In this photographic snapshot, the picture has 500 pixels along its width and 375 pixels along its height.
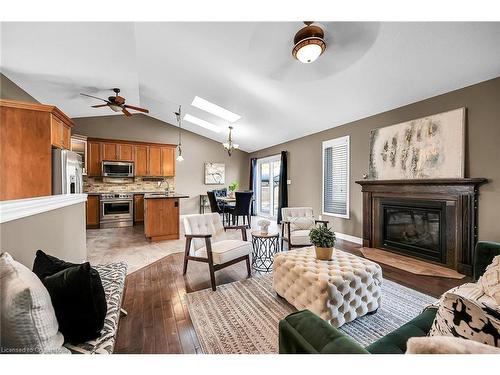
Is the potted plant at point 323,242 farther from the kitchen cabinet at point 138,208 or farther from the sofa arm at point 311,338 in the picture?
the kitchen cabinet at point 138,208

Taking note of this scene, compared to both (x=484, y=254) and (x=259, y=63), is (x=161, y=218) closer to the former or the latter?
(x=259, y=63)

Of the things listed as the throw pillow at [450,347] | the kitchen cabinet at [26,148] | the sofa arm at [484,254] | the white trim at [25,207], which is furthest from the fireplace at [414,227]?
the kitchen cabinet at [26,148]

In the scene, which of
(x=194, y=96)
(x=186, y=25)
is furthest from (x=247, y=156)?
(x=186, y=25)

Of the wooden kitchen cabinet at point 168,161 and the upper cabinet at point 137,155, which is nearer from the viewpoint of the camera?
the upper cabinet at point 137,155

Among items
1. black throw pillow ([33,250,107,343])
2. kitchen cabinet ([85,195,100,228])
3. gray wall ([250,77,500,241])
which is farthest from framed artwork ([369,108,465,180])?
kitchen cabinet ([85,195,100,228])

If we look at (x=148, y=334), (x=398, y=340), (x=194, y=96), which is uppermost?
(x=194, y=96)

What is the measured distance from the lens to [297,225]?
12.1 ft

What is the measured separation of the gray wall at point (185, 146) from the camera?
21.0 feet

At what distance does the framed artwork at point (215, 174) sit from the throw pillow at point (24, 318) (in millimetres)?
6975

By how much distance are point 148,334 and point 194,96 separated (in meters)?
4.36

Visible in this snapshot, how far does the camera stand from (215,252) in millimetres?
2469

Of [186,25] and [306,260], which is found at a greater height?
[186,25]

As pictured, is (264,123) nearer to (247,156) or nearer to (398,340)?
(247,156)

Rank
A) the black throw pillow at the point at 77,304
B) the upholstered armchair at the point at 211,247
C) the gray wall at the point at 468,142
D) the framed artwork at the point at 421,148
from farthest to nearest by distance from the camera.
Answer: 1. the framed artwork at the point at 421,148
2. the gray wall at the point at 468,142
3. the upholstered armchair at the point at 211,247
4. the black throw pillow at the point at 77,304
